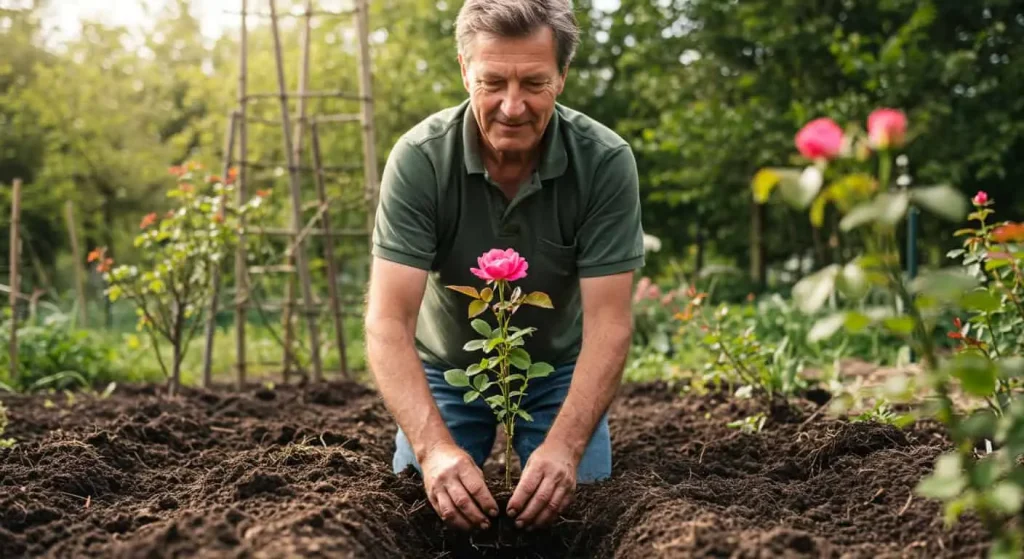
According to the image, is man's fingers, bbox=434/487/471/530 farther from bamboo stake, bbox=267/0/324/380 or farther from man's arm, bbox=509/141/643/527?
bamboo stake, bbox=267/0/324/380

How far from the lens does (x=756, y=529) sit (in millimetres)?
2096

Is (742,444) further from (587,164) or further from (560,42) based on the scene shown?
(560,42)

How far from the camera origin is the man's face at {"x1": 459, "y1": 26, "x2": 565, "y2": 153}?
271 centimetres

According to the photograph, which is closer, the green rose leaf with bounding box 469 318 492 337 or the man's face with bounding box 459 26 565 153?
the green rose leaf with bounding box 469 318 492 337

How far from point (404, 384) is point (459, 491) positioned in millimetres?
386

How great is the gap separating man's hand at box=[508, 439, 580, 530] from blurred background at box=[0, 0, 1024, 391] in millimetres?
2494

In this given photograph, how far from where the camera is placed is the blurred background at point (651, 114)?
328 inches

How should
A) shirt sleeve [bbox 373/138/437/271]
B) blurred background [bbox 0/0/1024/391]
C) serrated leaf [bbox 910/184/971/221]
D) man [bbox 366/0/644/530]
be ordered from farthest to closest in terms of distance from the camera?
blurred background [bbox 0/0/1024/391]
shirt sleeve [bbox 373/138/437/271]
man [bbox 366/0/644/530]
serrated leaf [bbox 910/184/971/221]

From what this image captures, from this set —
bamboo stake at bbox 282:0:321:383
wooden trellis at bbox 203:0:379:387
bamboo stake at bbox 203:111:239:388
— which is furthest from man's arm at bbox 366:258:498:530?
bamboo stake at bbox 282:0:321:383

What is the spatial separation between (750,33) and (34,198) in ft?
34.4

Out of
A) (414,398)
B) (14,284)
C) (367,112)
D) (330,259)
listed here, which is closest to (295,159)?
(367,112)

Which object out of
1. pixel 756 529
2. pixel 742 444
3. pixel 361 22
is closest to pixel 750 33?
pixel 361 22

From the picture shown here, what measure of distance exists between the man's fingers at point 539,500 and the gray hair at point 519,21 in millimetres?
1214

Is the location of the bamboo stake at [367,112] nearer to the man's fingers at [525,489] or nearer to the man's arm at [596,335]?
the man's arm at [596,335]
